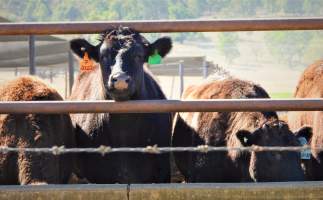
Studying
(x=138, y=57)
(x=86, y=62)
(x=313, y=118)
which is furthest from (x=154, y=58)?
(x=313, y=118)

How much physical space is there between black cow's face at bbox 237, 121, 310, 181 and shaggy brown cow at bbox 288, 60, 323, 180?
48 centimetres

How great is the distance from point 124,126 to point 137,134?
16 centimetres

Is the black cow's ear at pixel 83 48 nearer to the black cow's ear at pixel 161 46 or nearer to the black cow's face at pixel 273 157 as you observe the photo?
the black cow's ear at pixel 161 46

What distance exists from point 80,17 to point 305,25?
58.8 m

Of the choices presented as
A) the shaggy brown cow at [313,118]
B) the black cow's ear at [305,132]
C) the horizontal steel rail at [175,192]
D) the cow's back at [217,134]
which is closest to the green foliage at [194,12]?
the shaggy brown cow at [313,118]

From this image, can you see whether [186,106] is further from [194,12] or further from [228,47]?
[228,47]

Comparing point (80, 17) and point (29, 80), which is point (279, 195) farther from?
point (80, 17)

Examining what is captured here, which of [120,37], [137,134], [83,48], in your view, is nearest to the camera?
[120,37]

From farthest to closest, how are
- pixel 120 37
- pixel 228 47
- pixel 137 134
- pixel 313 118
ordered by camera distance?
pixel 228 47 → pixel 313 118 → pixel 137 134 → pixel 120 37

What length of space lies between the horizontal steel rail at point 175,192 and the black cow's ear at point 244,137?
1.07 m

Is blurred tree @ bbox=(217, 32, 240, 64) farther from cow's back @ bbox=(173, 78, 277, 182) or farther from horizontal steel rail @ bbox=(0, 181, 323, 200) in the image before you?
horizontal steel rail @ bbox=(0, 181, 323, 200)

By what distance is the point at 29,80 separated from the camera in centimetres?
631

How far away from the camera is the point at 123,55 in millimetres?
5746

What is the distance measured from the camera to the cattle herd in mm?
5473
